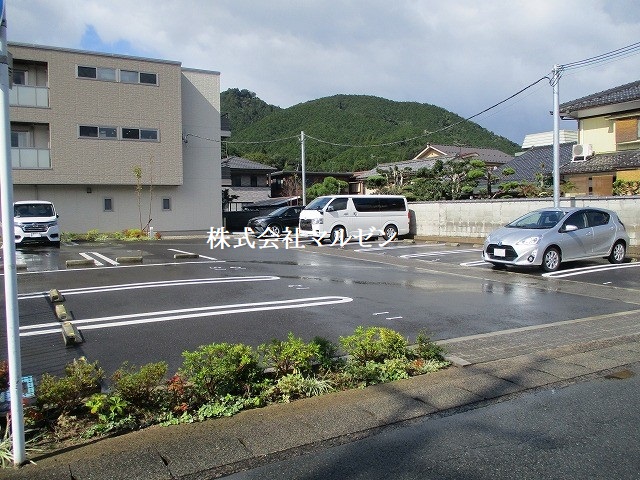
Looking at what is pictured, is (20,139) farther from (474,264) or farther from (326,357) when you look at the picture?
(326,357)

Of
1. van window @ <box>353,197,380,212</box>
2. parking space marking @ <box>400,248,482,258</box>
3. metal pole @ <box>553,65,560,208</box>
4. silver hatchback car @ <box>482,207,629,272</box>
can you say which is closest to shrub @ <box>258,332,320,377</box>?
silver hatchback car @ <box>482,207,629,272</box>

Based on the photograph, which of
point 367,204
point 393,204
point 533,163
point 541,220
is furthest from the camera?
point 533,163

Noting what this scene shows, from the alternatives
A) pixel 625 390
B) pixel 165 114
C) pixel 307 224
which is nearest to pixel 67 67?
pixel 165 114

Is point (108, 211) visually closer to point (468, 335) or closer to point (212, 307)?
point (212, 307)

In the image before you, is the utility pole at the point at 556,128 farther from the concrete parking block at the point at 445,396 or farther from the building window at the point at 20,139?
the building window at the point at 20,139

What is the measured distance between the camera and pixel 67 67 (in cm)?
2666

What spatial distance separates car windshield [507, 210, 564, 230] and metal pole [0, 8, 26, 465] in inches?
490

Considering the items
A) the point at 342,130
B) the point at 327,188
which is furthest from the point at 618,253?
the point at 342,130

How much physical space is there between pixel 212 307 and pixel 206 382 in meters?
4.13

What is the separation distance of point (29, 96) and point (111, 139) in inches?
166

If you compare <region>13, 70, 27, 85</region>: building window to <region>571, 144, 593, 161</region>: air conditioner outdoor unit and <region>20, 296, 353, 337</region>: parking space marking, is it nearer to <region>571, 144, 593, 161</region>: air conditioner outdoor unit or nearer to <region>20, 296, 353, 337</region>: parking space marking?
<region>20, 296, 353, 337</region>: parking space marking

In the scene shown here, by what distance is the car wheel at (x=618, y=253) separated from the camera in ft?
46.1

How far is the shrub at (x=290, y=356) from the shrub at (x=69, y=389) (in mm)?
1461

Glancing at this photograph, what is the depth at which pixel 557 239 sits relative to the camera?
42.3 feet
